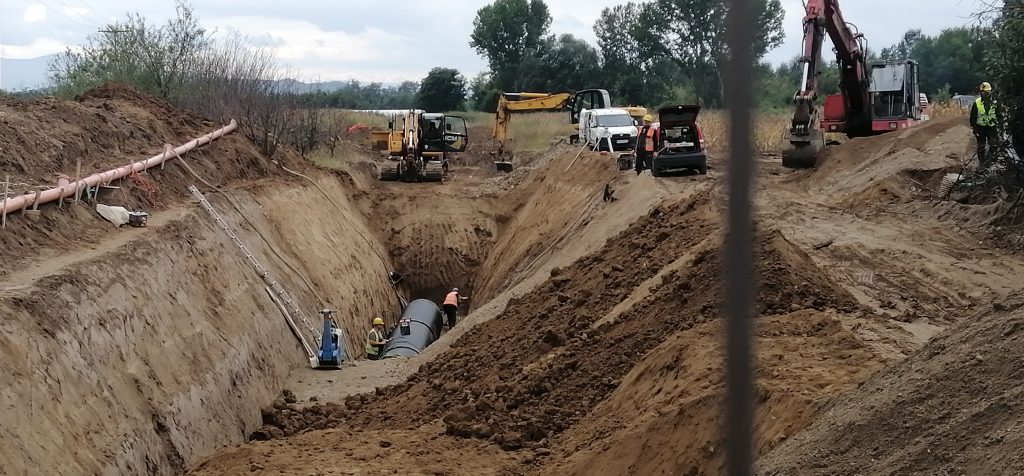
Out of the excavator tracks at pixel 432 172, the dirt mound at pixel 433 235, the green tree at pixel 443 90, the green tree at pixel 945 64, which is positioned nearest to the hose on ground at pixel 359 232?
the dirt mound at pixel 433 235

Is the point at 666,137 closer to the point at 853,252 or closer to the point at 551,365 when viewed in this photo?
the point at 853,252

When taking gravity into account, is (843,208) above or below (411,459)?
above

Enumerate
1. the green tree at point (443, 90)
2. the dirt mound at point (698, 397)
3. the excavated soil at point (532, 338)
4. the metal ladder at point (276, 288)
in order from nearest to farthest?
the excavated soil at point (532, 338) < the dirt mound at point (698, 397) < the metal ladder at point (276, 288) < the green tree at point (443, 90)

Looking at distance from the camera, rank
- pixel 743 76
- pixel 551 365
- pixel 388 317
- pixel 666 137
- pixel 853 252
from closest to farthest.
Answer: pixel 743 76, pixel 551 365, pixel 853 252, pixel 666 137, pixel 388 317

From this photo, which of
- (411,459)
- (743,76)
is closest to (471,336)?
(411,459)

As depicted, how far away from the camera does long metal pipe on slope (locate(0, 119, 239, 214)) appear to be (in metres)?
11.4

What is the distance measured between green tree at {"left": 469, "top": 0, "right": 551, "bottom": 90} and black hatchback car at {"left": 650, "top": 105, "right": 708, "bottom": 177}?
51.9 m

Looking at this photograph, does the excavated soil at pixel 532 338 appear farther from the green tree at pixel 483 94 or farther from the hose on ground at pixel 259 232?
the green tree at pixel 483 94

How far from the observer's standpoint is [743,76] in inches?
90.7

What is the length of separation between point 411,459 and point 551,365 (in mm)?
1992

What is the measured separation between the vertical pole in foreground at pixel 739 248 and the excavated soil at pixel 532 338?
20 cm

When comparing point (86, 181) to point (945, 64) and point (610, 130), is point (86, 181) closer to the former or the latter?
point (610, 130)

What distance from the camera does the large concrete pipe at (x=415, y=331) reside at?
17234mm

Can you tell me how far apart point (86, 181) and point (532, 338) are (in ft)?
21.3
